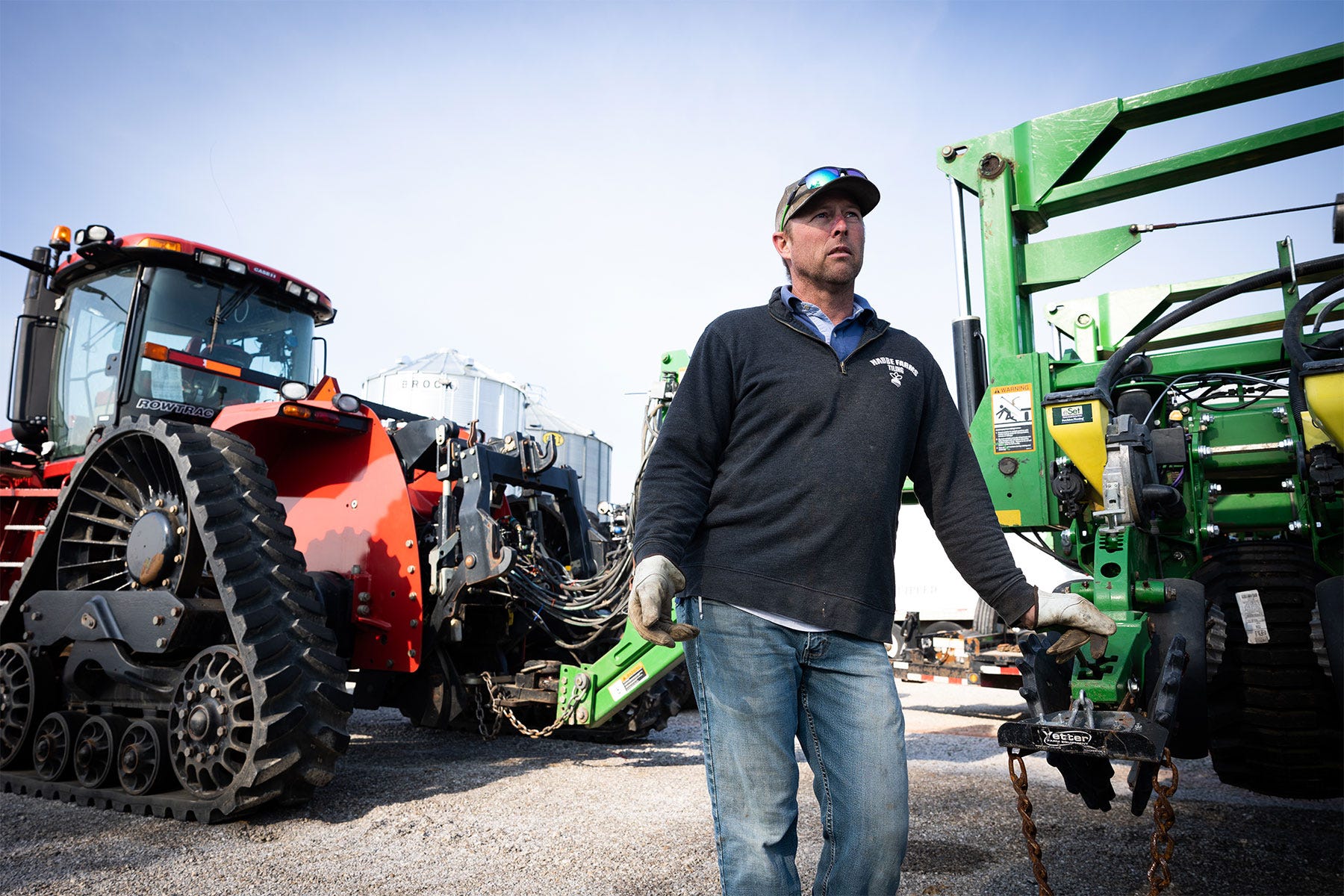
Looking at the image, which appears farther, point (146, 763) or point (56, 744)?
point (56, 744)

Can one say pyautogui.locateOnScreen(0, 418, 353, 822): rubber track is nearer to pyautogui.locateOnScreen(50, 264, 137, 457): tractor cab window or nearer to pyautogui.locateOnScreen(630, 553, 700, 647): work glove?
pyautogui.locateOnScreen(50, 264, 137, 457): tractor cab window

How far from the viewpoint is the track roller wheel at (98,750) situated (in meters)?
4.35

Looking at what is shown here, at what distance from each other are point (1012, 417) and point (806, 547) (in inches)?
101

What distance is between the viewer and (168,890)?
309cm

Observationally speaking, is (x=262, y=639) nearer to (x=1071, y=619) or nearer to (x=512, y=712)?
(x=512, y=712)

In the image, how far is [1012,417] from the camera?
4223 mm

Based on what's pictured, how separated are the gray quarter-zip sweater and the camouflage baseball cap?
0.22 metres

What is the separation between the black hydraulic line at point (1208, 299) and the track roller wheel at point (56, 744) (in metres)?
4.96

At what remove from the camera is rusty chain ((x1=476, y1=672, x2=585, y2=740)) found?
497cm

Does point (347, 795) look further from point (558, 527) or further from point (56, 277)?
point (56, 277)

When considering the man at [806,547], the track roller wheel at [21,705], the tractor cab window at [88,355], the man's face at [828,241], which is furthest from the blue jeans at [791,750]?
the tractor cab window at [88,355]

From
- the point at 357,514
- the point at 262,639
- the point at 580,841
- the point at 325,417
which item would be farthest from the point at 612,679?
the point at 325,417

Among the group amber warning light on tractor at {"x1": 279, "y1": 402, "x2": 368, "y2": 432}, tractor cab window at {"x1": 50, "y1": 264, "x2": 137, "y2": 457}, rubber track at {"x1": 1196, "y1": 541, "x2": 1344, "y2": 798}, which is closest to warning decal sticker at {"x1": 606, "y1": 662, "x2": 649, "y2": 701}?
amber warning light on tractor at {"x1": 279, "y1": 402, "x2": 368, "y2": 432}

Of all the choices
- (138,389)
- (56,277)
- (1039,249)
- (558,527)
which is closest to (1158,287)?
(1039,249)
